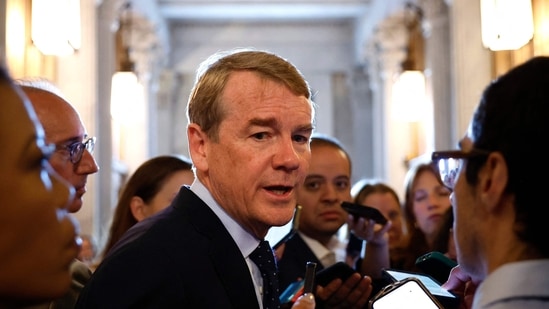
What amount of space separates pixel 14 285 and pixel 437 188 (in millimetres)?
4667

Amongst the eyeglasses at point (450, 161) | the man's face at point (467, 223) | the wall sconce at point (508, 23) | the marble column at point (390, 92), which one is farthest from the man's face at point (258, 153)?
the marble column at point (390, 92)

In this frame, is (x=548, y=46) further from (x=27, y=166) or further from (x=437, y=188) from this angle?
(x=27, y=166)

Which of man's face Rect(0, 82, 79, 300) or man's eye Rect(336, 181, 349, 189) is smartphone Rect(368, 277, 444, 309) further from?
man's eye Rect(336, 181, 349, 189)

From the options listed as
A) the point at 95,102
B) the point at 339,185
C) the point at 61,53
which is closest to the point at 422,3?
the point at 95,102

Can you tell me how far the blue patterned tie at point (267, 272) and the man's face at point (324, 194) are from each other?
6.15 feet

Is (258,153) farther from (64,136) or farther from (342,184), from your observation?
(342,184)

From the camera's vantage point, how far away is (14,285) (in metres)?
1.14

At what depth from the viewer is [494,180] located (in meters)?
1.71

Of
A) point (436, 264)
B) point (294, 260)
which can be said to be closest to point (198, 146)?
point (436, 264)

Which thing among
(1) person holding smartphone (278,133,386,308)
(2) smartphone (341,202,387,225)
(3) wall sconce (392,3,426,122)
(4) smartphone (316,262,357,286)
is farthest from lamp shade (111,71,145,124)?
(4) smartphone (316,262,357,286)

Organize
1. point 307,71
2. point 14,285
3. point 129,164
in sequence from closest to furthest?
point 14,285, point 129,164, point 307,71

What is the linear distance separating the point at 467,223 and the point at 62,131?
1559 millimetres

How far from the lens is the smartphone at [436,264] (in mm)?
2588

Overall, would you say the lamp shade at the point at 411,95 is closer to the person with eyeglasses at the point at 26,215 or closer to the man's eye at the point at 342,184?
the man's eye at the point at 342,184
